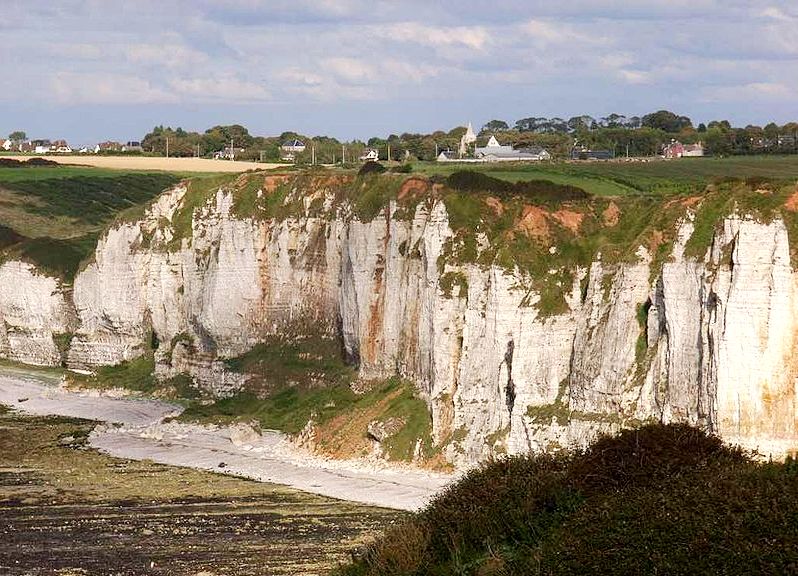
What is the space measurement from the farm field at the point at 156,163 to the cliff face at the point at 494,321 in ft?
219

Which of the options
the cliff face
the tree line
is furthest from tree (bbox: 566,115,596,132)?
the cliff face

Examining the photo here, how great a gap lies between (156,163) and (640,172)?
84271mm

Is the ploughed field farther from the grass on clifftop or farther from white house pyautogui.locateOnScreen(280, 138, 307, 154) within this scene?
white house pyautogui.locateOnScreen(280, 138, 307, 154)

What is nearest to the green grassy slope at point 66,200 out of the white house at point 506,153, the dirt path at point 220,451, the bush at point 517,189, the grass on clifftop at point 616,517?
the dirt path at point 220,451

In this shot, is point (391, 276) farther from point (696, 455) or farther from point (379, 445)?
point (696, 455)

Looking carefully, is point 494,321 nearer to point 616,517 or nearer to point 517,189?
point 517,189

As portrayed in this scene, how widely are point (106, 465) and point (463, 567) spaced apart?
35527 millimetres

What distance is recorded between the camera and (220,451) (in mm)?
66938

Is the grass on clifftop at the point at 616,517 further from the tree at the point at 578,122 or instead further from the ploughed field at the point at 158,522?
the tree at the point at 578,122

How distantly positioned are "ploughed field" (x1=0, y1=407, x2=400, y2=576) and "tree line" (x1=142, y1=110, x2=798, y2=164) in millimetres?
55150

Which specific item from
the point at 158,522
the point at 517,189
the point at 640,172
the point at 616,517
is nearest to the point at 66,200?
the point at 640,172

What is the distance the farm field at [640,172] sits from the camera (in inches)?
3066

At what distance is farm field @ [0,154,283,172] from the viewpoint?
153000 millimetres

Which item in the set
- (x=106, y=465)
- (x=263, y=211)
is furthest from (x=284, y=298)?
(x=106, y=465)
